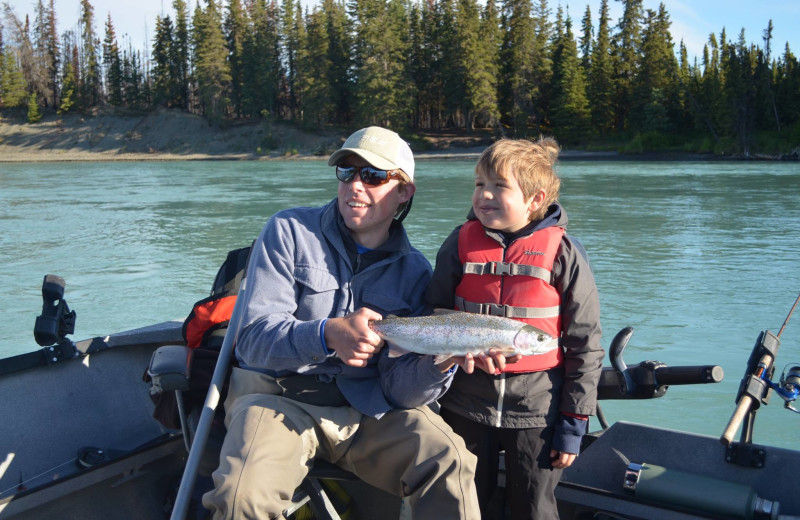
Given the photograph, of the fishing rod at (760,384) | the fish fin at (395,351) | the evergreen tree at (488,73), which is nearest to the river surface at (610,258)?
the fishing rod at (760,384)

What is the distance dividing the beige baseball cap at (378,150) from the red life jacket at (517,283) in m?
0.40

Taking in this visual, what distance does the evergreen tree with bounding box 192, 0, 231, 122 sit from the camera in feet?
223

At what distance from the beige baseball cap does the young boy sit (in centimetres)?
32

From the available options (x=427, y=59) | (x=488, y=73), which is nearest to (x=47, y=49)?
(x=427, y=59)

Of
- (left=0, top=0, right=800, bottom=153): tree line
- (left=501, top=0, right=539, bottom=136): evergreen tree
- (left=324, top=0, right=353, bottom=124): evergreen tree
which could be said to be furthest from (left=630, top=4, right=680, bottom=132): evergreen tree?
(left=324, top=0, right=353, bottom=124): evergreen tree

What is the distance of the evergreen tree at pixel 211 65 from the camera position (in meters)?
67.9

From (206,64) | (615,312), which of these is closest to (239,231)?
(615,312)

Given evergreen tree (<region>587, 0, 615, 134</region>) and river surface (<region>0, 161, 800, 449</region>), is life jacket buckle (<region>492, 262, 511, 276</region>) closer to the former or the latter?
river surface (<region>0, 161, 800, 449</region>)

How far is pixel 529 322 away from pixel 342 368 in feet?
2.24

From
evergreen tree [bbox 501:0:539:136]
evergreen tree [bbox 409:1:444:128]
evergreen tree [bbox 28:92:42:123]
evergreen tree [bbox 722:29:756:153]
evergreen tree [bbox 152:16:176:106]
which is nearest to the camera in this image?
evergreen tree [bbox 722:29:756:153]

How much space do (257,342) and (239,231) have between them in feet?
46.1

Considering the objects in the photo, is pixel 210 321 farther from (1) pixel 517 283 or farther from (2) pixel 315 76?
(2) pixel 315 76

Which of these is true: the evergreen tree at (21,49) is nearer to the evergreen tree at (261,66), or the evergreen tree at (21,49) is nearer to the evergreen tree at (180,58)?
the evergreen tree at (180,58)

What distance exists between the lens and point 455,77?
63.1m
